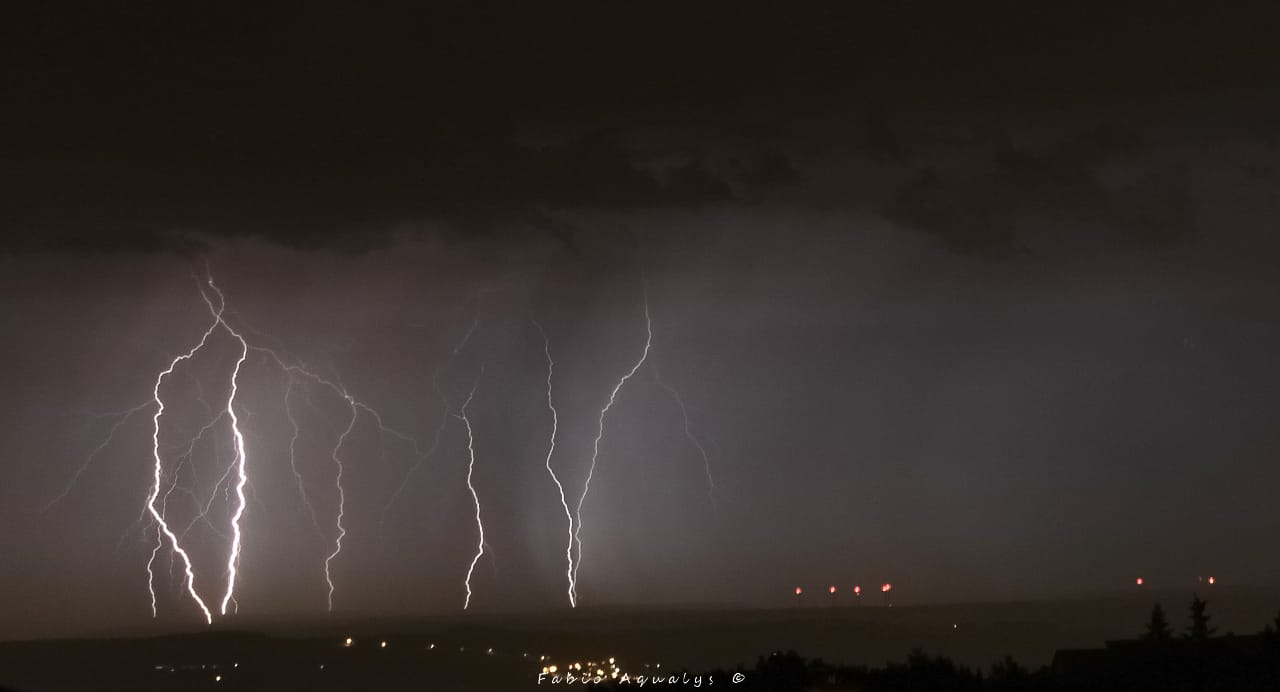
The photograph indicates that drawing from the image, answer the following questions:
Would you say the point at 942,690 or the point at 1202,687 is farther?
the point at 942,690

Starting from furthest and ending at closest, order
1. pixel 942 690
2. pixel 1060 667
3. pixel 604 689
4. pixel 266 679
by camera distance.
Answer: pixel 266 679 < pixel 604 689 < pixel 1060 667 < pixel 942 690

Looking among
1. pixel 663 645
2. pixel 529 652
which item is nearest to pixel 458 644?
pixel 529 652

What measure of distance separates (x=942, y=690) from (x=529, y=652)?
61854 millimetres

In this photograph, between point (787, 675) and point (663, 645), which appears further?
point (663, 645)

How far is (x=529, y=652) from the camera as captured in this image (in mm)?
87625

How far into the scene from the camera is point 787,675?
107 feet

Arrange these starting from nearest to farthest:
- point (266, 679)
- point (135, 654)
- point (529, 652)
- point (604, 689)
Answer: point (604, 689), point (266, 679), point (135, 654), point (529, 652)

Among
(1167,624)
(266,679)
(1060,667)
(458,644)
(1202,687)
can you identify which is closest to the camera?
(1202,687)

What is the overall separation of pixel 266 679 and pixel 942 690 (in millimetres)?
43570

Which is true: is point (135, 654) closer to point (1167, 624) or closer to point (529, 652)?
point (529, 652)

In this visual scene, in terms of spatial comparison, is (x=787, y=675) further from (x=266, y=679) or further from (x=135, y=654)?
(x=135, y=654)

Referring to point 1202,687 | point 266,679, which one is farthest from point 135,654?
point 1202,687

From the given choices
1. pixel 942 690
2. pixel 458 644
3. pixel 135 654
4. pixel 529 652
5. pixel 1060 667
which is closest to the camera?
pixel 942 690

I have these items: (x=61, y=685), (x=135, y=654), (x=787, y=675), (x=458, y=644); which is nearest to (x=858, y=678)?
(x=787, y=675)
